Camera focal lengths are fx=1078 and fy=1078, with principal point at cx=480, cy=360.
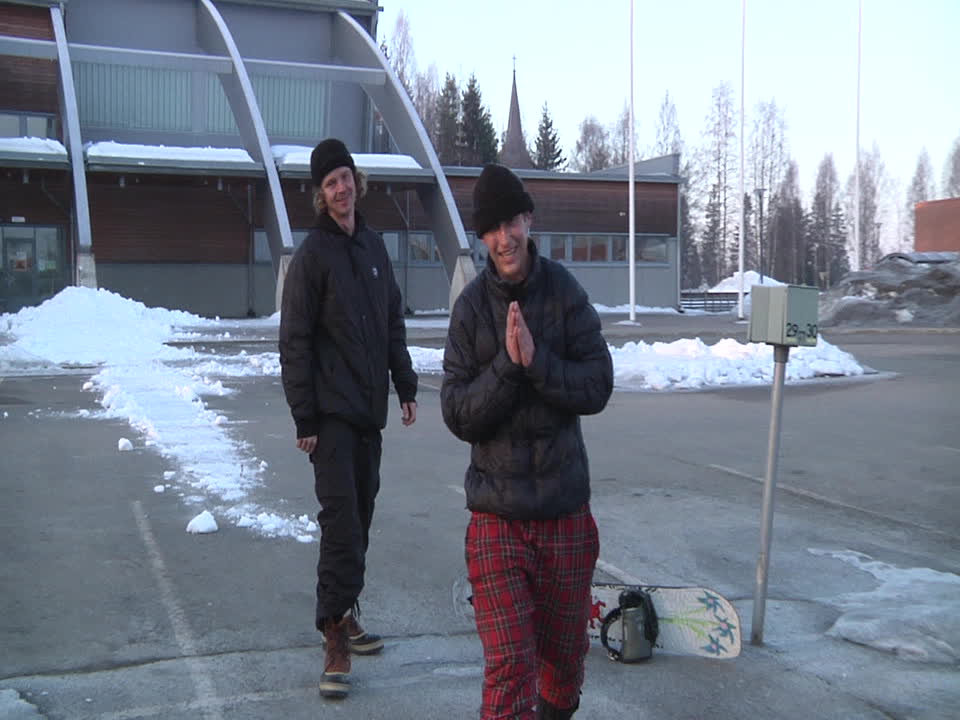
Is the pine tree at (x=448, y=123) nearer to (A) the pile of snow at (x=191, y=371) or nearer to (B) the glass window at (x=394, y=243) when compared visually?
(B) the glass window at (x=394, y=243)

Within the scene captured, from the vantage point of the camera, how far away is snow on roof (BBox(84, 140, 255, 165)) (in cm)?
3388

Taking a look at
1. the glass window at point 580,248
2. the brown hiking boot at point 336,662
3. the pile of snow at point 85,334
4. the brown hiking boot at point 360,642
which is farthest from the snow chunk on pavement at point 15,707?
the glass window at point 580,248

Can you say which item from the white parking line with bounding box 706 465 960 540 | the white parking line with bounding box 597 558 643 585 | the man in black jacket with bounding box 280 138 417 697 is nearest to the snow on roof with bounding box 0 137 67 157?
the white parking line with bounding box 706 465 960 540

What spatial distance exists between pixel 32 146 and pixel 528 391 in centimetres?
3293

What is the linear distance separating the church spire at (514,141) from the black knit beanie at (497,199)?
233 ft

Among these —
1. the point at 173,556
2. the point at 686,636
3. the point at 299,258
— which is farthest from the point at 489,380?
the point at 173,556

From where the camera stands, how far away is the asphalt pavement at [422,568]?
4305mm

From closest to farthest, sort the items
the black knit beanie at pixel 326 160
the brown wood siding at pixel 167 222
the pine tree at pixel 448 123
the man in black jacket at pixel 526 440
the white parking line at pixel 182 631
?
the man in black jacket at pixel 526 440
the white parking line at pixel 182 631
the black knit beanie at pixel 326 160
the brown wood siding at pixel 167 222
the pine tree at pixel 448 123

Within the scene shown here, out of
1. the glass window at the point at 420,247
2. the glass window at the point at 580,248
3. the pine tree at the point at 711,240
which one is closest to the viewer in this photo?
the glass window at the point at 420,247

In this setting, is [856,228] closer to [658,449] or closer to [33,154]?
[33,154]

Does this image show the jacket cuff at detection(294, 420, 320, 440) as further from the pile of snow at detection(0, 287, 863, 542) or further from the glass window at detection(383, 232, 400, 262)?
the glass window at detection(383, 232, 400, 262)

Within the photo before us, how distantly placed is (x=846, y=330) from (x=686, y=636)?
30.1 meters

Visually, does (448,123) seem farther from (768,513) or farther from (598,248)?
(768,513)

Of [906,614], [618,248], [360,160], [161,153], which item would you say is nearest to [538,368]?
[906,614]
